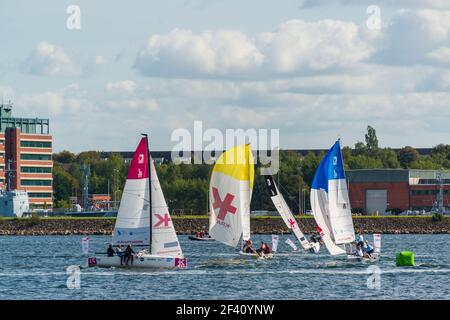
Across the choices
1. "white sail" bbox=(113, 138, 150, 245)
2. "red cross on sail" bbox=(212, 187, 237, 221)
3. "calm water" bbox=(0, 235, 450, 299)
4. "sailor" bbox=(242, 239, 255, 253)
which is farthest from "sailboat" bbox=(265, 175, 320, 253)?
"white sail" bbox=(113, 138, 150, 245)

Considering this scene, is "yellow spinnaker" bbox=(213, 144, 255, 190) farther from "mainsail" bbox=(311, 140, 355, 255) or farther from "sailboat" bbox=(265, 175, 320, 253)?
"sailboat" bbox=(265, 175, 320, 253)

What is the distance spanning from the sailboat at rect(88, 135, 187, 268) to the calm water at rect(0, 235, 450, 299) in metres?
1.20

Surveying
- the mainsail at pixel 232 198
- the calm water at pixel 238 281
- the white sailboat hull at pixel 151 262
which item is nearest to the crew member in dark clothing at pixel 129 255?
the white sailboat hull at pixel 151 262

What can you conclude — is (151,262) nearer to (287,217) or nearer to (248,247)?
(248,247)

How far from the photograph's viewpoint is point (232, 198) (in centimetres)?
7981

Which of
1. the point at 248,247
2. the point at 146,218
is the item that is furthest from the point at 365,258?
the point at 146,218

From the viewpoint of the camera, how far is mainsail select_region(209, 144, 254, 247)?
261 ft

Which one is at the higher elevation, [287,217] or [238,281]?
[287,217]

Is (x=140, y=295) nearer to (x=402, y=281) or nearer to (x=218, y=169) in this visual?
(x=402, y=281)

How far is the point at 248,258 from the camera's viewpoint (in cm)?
8100

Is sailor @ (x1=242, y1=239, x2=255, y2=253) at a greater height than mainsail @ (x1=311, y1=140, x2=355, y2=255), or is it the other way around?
mainsail @ (x1=311, y1=140, x2=355, y2=255)

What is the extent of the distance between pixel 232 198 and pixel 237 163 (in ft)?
8.05
